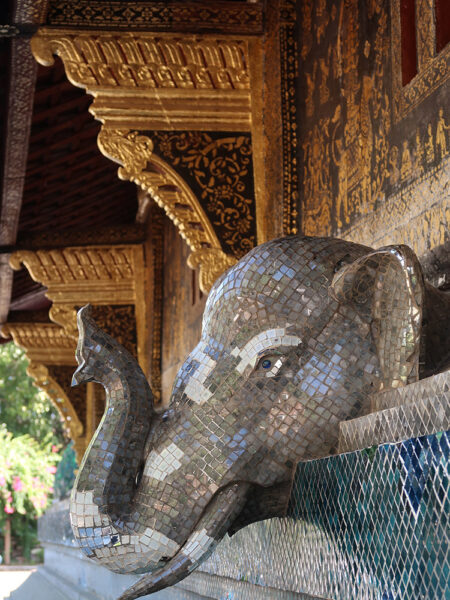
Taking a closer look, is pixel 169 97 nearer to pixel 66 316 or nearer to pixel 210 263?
pixel 210 263

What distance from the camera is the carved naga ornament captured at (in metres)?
1.79

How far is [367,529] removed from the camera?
55.3 inches

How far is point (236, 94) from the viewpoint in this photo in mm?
3928

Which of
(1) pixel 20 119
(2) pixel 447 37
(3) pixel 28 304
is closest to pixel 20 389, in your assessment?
(3) pixel 28 304

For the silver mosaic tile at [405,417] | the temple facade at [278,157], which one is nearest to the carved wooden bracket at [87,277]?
the temple facade at [278,157]

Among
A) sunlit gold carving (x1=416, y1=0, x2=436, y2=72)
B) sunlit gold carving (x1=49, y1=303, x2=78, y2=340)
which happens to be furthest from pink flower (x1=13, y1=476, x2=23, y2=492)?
sunlit gold carving (x1=416, y1=0, x2=436, y2=72)

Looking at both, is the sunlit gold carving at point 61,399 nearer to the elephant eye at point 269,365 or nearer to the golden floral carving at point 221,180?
the golden floral carving at point 221,180

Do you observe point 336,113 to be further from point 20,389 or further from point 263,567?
point 20,389

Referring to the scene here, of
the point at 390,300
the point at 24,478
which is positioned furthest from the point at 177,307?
the point at 24,478

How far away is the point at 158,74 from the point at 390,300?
227 centimetres

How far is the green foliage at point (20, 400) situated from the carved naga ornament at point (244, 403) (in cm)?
2061

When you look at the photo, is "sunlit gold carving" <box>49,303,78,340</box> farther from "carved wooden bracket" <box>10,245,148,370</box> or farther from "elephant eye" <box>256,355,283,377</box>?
"elephant eye" <box>256,355,283,377</box>

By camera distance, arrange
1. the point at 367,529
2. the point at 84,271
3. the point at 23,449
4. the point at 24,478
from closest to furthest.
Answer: the point at 367,529 → the point at 84,271 → the point at 24,478 → the point at 23,449

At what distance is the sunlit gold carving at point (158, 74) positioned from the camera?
12.2 feet
